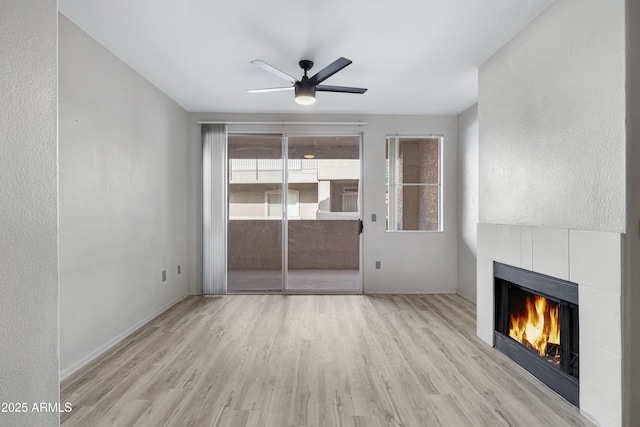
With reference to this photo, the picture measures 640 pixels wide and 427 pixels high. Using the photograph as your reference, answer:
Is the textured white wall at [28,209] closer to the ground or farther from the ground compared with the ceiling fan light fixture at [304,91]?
closer to the ground

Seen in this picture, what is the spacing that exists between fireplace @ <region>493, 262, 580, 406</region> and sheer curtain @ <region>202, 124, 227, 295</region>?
342 centimetres

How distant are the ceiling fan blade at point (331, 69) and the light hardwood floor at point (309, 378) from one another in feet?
7.41

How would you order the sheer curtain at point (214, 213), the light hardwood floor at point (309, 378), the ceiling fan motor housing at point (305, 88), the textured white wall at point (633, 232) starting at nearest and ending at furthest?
the textured white wall at point (633, 232)
the light hardwood floor at point (309, 378)
the ceiling fan motor housing at point (305, 88)
the sheer curtain at point (214, 213)

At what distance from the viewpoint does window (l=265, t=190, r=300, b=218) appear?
4.99m

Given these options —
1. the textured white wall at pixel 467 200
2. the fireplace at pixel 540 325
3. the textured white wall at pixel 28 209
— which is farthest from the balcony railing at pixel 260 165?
the textured white wall at pixel 28 209

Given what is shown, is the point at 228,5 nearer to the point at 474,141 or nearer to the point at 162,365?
the point at 162,365

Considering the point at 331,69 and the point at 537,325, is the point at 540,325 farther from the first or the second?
the point at 331,69

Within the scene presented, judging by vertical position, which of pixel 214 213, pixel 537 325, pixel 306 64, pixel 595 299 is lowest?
pixel 537 325

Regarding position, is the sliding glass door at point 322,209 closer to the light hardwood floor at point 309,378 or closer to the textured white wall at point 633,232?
the light hardwood floor at point 309,378

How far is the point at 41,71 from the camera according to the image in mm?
1184

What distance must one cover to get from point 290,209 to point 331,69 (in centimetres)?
252

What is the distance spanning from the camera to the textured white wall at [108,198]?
2.49 metres

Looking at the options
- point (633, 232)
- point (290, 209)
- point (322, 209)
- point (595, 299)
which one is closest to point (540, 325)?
point (595, 299)

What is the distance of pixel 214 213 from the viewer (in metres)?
4.85
